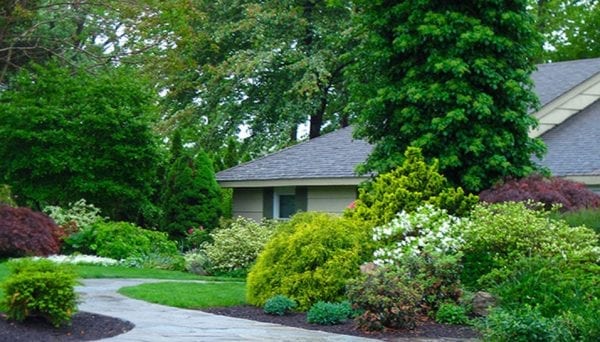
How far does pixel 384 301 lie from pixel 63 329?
3740 mm

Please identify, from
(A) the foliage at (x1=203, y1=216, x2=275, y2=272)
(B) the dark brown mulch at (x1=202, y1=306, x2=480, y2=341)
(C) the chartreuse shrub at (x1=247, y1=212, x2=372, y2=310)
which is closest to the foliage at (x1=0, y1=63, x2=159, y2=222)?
(A) the foliage at (x1=203, y1=216, x2=275, y2=272)


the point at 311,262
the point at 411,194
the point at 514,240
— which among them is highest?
the point at 411,194

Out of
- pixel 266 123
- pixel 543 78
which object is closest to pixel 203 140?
pixel 266 123

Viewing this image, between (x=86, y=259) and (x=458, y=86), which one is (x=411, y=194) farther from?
(x=86, y=259)

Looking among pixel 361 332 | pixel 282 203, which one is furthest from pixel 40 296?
pixel 282 203

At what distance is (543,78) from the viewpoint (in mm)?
23969

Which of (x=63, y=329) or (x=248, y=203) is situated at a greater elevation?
(x=248, y=203)

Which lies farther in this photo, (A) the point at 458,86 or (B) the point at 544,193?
(A) the point at 458,86

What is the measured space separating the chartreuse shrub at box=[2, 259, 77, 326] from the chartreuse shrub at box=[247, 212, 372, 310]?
334 centimetres

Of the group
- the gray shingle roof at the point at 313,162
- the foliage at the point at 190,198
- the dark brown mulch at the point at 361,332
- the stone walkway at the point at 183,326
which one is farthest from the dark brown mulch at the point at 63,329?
the foliage at the point at 190,198

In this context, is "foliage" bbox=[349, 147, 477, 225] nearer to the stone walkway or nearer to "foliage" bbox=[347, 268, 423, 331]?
"foliage" bbox=[347, 268, 423, 331]

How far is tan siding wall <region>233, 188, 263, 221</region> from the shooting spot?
25.6 m

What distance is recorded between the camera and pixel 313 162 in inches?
928

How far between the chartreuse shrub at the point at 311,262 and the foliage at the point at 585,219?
2.96m
